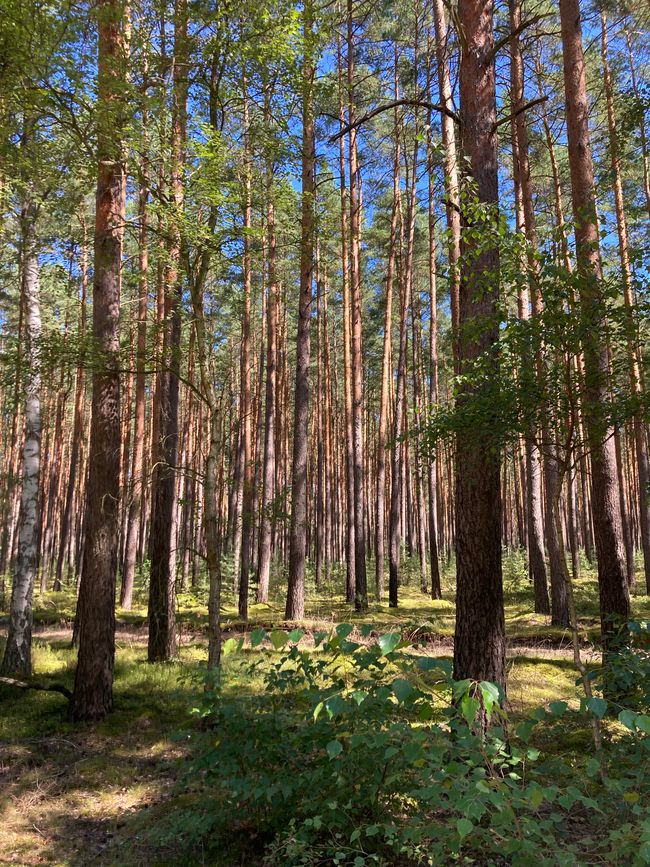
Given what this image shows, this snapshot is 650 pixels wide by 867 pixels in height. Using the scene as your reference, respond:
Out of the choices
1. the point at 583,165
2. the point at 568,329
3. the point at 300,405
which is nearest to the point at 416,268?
the point at 300,405

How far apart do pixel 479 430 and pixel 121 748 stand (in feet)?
18.1

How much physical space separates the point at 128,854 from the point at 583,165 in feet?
30.0

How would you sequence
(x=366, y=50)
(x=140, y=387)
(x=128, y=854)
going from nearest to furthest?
1. (x=128, y=854)
2. (x=140, y=387)
3. (x=366, y=50)

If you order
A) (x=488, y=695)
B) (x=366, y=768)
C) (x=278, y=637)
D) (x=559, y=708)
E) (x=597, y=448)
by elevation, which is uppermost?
(x=597, y=448)

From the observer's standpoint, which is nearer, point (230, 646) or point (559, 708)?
point (559, 708)

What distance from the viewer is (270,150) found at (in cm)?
685

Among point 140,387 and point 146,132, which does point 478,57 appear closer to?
point 146,132

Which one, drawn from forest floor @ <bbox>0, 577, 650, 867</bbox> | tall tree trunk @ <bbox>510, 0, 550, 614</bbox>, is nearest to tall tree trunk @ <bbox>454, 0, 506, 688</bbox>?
forest floor @ <bbox>0, 577, 650, 867</bbox>

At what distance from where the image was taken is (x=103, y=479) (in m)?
7.45

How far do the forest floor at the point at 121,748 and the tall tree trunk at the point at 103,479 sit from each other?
1.78 feet

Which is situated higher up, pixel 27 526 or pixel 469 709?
pixel 27 526

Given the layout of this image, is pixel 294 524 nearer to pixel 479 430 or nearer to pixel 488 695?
pixel 479 430

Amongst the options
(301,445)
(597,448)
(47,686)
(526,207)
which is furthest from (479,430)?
(301,445)

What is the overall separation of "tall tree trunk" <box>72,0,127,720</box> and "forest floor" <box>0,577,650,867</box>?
21.4 inches
